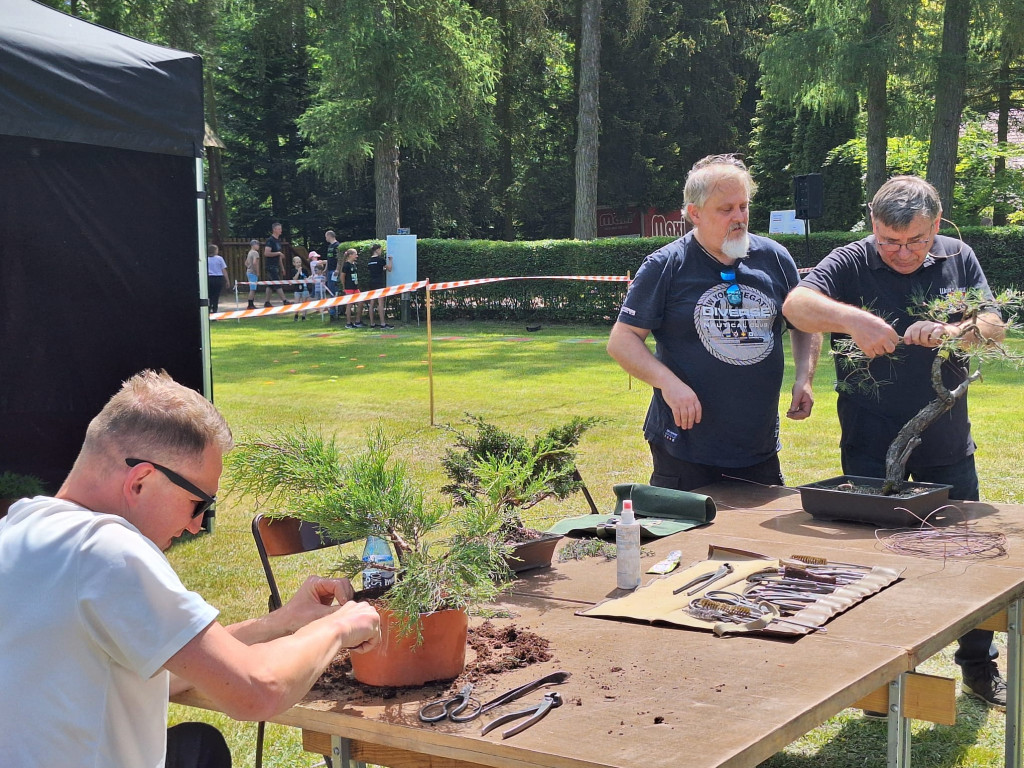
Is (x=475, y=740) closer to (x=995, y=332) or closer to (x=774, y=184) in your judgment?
(x=995, y=332)

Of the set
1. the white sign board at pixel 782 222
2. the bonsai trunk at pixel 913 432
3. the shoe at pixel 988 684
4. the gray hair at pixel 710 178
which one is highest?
the white sign board at pixel 782 222

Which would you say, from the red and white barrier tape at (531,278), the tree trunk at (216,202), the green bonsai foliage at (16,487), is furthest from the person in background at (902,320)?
the tree trunk at (216,202)

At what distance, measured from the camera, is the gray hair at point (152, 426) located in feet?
5.87

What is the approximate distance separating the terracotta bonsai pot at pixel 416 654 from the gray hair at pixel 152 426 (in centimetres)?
52

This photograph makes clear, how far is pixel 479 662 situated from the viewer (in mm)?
2273

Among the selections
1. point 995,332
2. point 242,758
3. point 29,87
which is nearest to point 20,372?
point 29,87

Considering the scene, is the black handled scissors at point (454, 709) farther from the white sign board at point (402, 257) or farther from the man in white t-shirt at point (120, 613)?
the white sign board at point (402, 257)

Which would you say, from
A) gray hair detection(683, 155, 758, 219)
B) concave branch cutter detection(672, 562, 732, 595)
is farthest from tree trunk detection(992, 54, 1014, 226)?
concave branch cutter detection(672, 562, 732, 595)

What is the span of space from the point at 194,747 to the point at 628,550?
3.71 ft

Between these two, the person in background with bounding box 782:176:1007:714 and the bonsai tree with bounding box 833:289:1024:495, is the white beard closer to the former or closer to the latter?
the person in background with bounding box 782:176:1007:714

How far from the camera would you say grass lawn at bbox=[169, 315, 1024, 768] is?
12.9ft

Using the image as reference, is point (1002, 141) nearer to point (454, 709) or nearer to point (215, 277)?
point (215, 277)

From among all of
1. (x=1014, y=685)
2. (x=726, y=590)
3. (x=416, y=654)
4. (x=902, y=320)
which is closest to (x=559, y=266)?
(x=902, y=320)

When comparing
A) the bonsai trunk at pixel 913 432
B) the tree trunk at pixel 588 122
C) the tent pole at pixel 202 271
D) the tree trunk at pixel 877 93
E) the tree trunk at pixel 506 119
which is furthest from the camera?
the tree trunk at pixel 506 119
